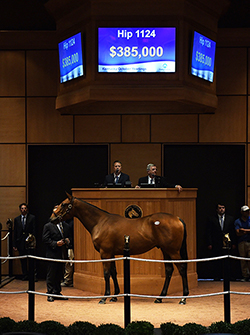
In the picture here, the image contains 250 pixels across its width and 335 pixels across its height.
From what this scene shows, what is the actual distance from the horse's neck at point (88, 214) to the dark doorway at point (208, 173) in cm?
371

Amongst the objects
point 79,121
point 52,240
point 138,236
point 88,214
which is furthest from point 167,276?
point 79,121

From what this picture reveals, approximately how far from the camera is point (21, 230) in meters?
11.0

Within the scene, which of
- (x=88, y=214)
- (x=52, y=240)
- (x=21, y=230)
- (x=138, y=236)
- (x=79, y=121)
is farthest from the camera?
(x=79, y=121)

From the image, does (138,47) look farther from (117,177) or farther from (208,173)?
(208,173)

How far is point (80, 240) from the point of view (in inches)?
376

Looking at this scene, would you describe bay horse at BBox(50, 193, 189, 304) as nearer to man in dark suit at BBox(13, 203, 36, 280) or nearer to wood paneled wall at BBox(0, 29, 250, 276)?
man in dark suit at BBox(13, 203, 36, 280)

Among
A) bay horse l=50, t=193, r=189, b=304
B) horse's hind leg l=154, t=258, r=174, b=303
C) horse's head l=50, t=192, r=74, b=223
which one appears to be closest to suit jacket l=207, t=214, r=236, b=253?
bay horse l=50, t=193, r=189, b=304

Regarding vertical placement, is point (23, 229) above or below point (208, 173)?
below

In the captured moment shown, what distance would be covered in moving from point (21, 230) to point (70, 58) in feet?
13.5

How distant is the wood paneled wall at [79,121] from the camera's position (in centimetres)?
1169

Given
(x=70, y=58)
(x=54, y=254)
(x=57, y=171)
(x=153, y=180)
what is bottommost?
(x=54, y=254)

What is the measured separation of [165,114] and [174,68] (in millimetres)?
2008

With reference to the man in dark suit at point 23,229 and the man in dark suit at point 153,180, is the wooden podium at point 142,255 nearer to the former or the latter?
the man in dark suit at point 153,180

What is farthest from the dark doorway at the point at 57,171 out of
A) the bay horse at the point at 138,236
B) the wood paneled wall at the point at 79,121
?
the bay horse at the point at 138,236
